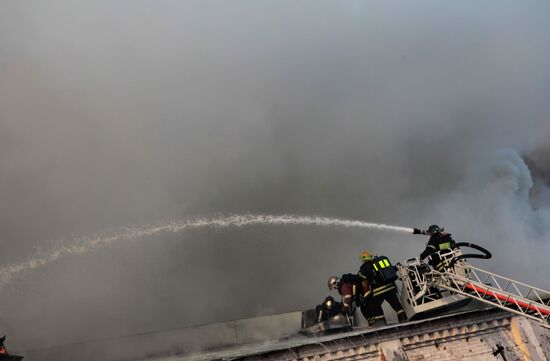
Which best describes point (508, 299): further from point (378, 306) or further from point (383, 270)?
point (378, 306)

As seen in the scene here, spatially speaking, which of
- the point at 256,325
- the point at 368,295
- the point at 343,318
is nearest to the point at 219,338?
the point at 256,325

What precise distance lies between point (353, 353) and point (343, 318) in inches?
91.4

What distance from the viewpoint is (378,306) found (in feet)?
45.1

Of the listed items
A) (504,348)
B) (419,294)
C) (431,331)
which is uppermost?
(419,294)

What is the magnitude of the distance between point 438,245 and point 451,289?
155cm

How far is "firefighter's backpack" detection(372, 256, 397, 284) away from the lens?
43.7 ft

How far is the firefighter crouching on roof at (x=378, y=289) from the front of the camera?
13.4 m

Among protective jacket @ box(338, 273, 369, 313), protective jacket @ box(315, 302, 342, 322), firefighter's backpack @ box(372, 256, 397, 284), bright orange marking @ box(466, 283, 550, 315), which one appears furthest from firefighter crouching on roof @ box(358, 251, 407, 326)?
bright orange marking @ box(466, 283, 550, 315)

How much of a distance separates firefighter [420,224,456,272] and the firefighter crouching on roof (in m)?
1.38

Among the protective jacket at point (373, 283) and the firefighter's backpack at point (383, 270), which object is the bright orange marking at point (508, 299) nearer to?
the firefighter's backpack at point (383, 270)

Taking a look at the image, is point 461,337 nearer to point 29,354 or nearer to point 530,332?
point 530,332

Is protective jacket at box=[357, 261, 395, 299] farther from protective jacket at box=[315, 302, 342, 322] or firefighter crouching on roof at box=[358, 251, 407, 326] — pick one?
protective jacket at box=[315, 302, 342, 322]

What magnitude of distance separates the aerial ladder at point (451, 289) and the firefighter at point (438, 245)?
0.16 meters

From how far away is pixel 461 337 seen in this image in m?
12.3
